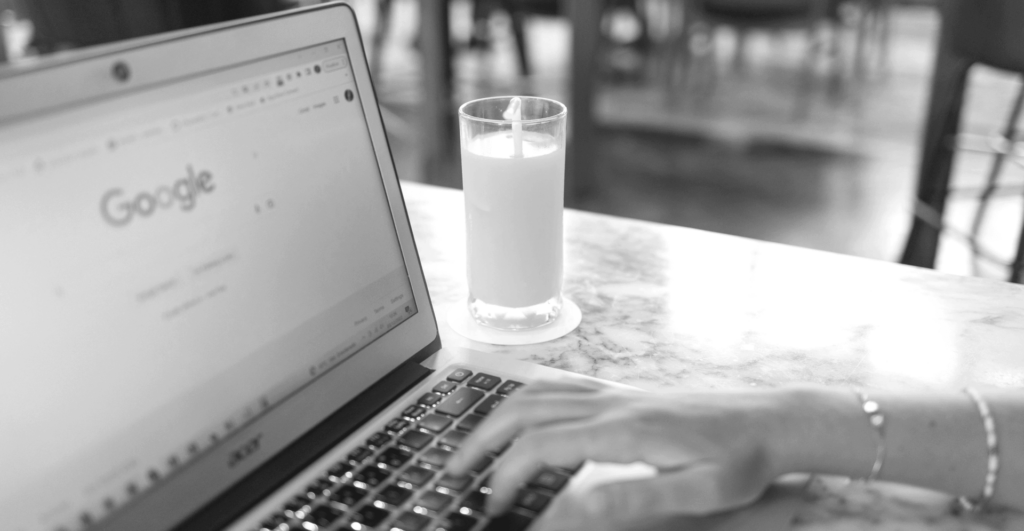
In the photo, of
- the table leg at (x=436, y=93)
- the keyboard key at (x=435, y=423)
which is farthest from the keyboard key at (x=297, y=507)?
the table leg at (x=436, y=93)

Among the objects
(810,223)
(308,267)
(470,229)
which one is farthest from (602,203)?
(308,267)

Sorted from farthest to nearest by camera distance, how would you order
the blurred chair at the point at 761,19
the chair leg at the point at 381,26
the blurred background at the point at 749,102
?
the chair leg at the point at 381,26 → the blurred chair at the point at 761,19 → the blurred background at the point at 749,102

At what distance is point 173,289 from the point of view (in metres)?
0.52

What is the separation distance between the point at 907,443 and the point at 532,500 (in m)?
0.25

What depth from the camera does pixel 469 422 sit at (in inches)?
23.4

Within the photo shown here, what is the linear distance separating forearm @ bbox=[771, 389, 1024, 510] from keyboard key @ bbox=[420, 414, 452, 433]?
0.22 m

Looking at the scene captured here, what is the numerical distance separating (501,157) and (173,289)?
31 cm

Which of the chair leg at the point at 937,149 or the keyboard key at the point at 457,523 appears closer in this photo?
the keyboard key at the point at 457,523

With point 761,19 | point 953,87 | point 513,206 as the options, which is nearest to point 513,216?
point 513,206

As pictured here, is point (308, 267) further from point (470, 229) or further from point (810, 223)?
point (810, 223)

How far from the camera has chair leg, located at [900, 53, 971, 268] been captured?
5.31 feet

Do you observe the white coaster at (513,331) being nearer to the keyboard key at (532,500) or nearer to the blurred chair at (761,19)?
the keyboard key at (532,500)

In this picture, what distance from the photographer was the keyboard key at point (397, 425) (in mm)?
586

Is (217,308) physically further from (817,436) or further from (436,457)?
(817,436)
